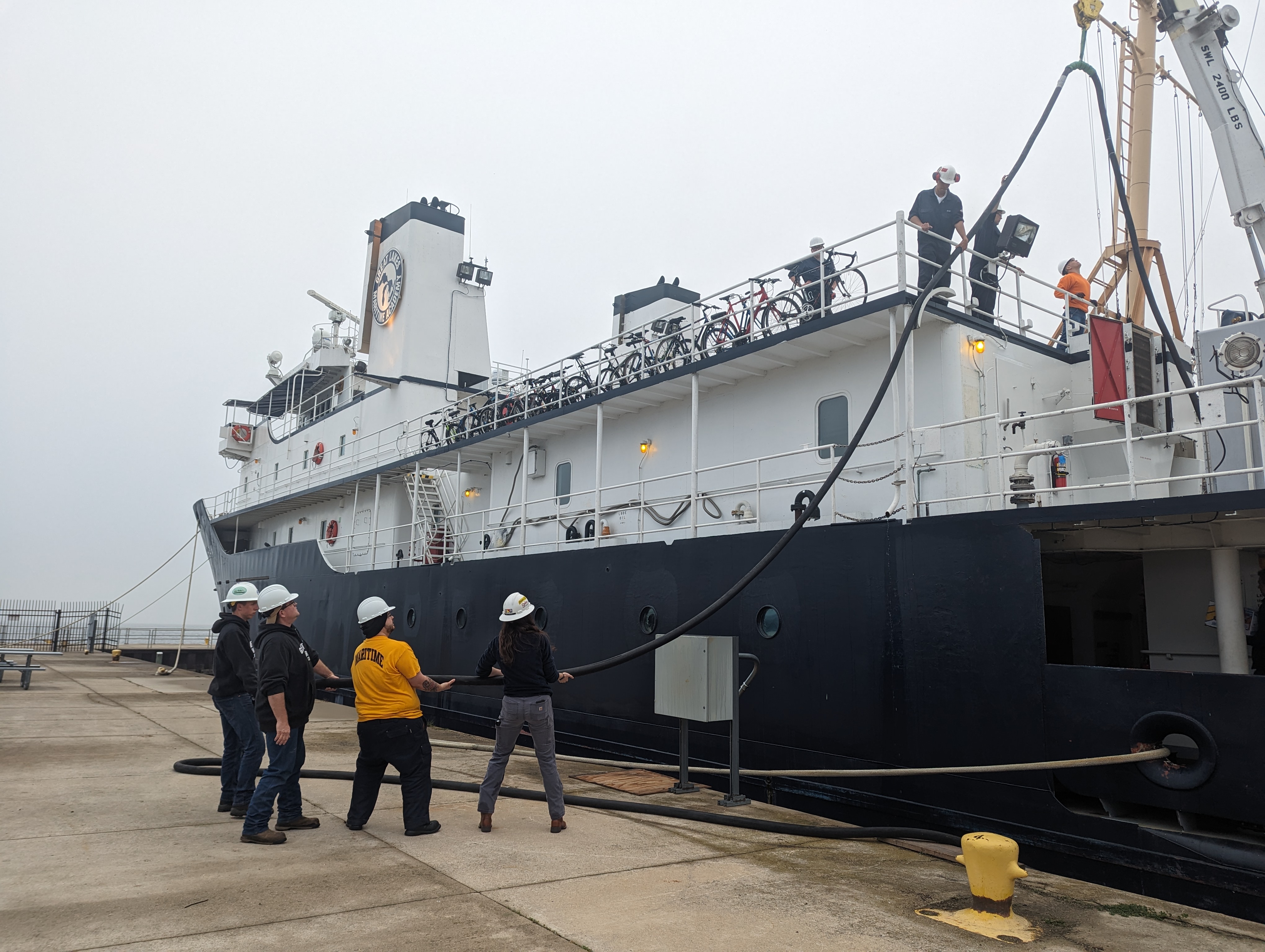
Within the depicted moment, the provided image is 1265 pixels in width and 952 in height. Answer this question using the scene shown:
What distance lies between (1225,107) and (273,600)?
32.8 ft

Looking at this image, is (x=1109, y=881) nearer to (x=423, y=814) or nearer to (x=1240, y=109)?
(x=423, y=814)

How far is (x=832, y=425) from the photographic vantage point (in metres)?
10.0

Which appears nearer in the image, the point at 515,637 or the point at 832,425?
the point at 515,637

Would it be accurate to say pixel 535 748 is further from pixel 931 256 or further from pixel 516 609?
pixel 931 256

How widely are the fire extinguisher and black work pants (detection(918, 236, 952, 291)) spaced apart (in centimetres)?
223

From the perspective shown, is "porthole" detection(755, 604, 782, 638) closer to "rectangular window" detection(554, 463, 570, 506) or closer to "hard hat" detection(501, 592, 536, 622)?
"hard hat" detection(501, 592, 536, 622)

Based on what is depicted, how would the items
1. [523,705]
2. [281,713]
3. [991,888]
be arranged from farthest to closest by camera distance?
[523,705], [281,713], [991,888]

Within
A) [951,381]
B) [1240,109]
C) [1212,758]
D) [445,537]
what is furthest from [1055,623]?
[445,537]

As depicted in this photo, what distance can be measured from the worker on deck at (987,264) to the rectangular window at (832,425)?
199 cm

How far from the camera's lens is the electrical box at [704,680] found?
7.46 m

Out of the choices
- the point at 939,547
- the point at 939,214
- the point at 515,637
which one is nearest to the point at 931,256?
the point at 939,214

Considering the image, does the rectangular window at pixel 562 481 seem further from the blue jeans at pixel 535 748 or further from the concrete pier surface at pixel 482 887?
the blue jeans at pixel 535 748

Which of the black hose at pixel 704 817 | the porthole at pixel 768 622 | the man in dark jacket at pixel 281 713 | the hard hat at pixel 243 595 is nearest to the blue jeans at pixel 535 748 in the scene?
the black hose at pixel 704 817

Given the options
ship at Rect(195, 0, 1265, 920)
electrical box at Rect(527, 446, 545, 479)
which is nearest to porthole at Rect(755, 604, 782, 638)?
ship at Rect(195, 0, 1265, 920)
